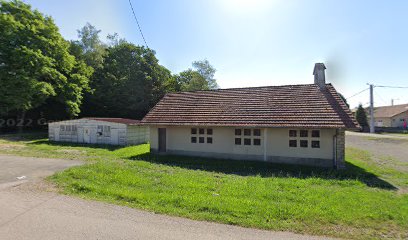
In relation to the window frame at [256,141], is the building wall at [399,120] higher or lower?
higher

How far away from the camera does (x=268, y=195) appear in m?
8.09

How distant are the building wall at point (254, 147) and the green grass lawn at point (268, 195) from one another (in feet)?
5.21

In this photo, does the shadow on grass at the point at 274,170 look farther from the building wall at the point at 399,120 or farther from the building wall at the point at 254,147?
the building wall at the point at 399,120

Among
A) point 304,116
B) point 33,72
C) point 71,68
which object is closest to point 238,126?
point 304,116

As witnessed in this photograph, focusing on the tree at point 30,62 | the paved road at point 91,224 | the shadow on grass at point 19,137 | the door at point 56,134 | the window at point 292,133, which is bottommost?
the paved road at point 91,224

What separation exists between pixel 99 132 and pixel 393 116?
65861 mm

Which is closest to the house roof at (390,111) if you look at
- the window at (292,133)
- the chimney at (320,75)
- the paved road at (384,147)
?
the paved road at (384,147)

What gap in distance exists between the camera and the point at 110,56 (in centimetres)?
4147

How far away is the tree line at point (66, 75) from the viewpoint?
92.1 ft

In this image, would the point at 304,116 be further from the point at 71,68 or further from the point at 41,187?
the point at 71,68

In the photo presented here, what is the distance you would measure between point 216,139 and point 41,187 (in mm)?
10306

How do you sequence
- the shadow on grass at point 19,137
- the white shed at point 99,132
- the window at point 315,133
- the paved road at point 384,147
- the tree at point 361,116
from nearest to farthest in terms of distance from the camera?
the window at point 315,133, the paved road at point 384,147, the white shed at point 99,132, the shadow on grass at point 19,137, the tree at point 361,116

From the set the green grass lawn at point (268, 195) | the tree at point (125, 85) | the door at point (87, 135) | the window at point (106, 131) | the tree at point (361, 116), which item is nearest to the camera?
the green grass lawn at point (268, 195)

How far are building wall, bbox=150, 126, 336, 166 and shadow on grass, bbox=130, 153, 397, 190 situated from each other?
77 centimetres
